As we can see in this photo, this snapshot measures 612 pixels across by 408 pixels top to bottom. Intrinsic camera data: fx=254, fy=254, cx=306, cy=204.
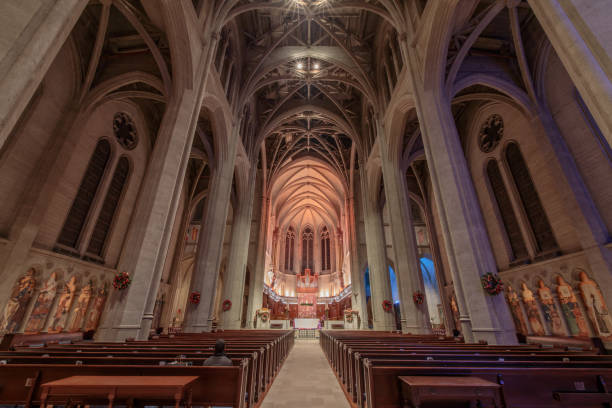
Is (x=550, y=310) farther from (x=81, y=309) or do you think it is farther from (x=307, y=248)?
(x=307, y=248)

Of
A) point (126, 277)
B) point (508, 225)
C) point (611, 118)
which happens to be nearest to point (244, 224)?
point (126, 277)

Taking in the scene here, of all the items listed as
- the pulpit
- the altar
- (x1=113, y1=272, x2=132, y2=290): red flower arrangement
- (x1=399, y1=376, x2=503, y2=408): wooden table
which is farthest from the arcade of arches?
the pulpit

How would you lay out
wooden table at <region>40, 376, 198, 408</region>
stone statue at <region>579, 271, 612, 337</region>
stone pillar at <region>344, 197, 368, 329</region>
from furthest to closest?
stone pillar at <region>344, 197, 368, 329</region> → stone statue at <region>579, 271, 612, 337</region> → wooden table at <region>40, 376, 198, 408</region>

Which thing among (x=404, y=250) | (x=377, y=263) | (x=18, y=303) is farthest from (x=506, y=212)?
(x=18, y=303)

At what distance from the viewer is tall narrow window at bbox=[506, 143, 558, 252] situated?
35.6ft

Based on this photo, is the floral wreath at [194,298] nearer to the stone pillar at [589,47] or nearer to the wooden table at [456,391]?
the wooden table at [456,391]

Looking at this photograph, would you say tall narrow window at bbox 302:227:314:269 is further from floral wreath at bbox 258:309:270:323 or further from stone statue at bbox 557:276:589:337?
stone statue at bbox 557:276:589:337

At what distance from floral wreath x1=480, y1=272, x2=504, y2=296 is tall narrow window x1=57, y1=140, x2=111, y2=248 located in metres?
15.6

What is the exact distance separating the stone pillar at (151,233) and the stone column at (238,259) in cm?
816

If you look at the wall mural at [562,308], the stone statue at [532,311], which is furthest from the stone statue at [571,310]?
the stone statue at [532,311]

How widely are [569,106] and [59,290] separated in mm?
21683

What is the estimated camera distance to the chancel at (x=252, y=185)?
117 inches

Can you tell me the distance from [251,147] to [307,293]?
21.8m

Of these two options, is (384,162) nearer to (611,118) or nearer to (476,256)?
(476,256)
